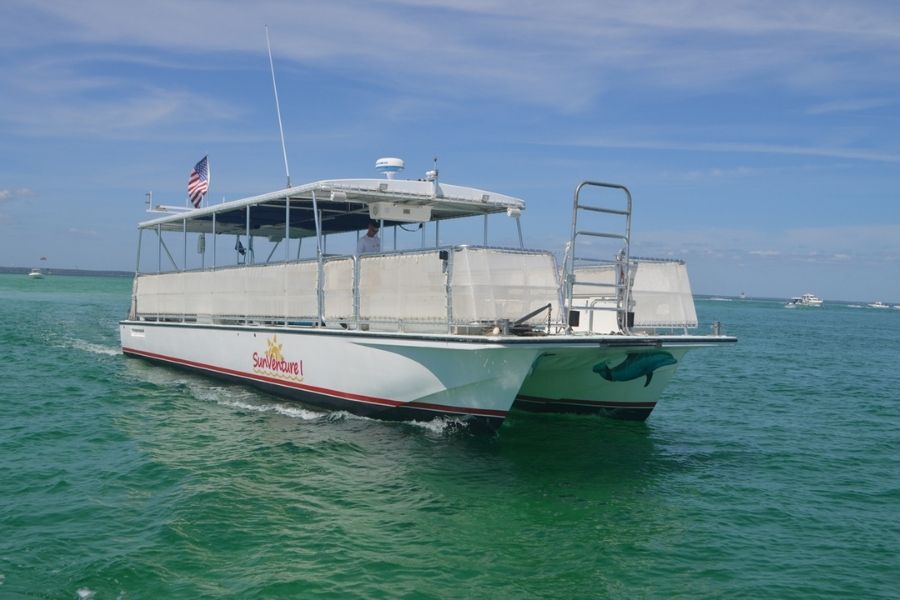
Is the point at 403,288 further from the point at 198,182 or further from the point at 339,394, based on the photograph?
the point at 198,182

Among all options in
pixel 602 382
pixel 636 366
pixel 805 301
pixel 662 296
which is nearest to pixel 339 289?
pixel 602 382

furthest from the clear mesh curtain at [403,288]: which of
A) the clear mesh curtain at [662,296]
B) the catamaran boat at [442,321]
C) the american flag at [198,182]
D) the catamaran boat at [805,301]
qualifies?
the catamaran boat at [805,301]

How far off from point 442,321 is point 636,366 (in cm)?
334

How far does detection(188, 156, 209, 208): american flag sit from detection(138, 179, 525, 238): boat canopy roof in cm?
51

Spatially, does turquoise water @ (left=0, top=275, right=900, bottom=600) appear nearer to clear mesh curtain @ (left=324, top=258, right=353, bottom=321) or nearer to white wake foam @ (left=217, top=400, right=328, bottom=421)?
white wake foam @ (left=217, top=400, right=328, bottom=421)

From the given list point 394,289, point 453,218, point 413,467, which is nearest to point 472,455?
point 413,467

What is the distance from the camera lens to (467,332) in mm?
10250

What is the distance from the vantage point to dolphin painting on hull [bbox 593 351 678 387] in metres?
11.6

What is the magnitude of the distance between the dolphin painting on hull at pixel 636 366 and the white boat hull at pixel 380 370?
7.27 ft

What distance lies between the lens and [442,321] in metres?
10.4

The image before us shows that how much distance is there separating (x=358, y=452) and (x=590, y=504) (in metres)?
3.32

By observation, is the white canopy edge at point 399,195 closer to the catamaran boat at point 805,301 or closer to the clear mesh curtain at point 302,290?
the clear mesh curtain at point 302,290

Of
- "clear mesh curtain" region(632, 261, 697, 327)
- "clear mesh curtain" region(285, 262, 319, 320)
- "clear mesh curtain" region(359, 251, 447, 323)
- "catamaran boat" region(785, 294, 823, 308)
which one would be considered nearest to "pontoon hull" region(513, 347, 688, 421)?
"clear mesh curtain" region(632, 261, 697, 327)

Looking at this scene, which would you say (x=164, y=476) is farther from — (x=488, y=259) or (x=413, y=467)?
(x=488, y=259)
